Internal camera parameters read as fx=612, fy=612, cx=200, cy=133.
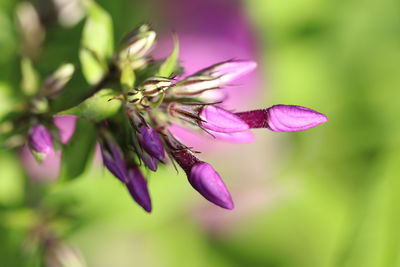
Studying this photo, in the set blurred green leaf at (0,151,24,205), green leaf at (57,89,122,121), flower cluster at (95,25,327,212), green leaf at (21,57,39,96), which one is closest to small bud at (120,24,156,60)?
flower cluster at (95,25,327,212)

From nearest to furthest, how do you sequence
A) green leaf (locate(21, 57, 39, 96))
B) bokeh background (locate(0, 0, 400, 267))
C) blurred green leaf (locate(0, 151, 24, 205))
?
green leaf (locate(21, 57, 39, 96)), blurred green leaf (locate(0, 151, 24, 205)), bokeh background (locate(0, 0, 400, 267))

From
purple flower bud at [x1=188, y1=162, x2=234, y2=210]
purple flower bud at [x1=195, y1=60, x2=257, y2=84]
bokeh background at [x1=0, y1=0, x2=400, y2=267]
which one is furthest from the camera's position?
bokeh background at [x1=0, y1=0, x2=400, y2=267]

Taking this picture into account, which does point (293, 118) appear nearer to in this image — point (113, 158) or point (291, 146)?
point (113, 158)

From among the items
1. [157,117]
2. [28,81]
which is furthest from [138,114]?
[28,81]

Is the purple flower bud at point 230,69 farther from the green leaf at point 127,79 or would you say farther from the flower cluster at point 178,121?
the green leaf at point 127,79

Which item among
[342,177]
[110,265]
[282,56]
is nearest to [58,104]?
[110,265]

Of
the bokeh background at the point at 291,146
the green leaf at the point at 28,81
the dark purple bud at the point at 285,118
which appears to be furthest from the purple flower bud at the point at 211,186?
the bokeh background at the point at 291,146

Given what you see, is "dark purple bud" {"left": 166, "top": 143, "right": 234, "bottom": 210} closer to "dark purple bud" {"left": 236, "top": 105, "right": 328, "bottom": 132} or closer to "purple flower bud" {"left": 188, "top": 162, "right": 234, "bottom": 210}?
"purple flower bud" {"left": 188, "top": 162, "right": 234, "bottom": 210}
